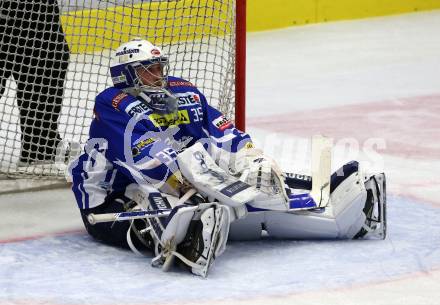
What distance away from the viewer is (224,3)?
16.7 ft

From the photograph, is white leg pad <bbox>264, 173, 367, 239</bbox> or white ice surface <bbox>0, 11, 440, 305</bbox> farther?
white leg pad <bbox>264, 173, 367, 239</bbox>

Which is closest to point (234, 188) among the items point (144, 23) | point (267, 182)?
point (267, 182)

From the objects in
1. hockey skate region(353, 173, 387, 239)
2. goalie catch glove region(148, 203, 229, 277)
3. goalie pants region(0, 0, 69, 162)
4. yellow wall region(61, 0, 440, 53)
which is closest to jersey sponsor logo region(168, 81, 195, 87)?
goalie catch glove region(148, 203, 229, 277)

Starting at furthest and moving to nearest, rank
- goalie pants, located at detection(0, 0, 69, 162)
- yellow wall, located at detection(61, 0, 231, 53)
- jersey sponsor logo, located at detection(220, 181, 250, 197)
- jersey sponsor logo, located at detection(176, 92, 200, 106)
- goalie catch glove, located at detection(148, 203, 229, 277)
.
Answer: yellow wall, located at detection(61, 0, 231, 53) < goalie pants, located at detection(0, 0, 69, 162) < jersey sponsor logo, located at detection(176, 92, 200, 106) < jersey sponsor logo, located at detection(220, 181, 250, 197) < goalie catch glove, located at detection(148, 203, 229, 277)

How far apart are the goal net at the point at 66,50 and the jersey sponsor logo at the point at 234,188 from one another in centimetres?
124

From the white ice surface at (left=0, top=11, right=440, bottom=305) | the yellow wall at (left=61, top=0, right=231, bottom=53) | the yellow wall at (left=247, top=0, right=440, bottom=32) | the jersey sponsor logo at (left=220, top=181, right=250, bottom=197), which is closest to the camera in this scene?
the white ice surface at (left=0, top=11, right=440, bottom=305)

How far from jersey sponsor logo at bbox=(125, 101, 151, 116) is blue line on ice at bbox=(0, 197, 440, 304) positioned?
47cm

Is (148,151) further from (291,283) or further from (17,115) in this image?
(17,115)

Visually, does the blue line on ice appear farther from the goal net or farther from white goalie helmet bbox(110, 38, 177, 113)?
the goal net

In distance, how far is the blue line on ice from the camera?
137 inches

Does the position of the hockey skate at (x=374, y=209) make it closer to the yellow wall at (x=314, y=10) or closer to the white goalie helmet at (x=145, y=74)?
the white goalie helmet at (x=145, y=74)

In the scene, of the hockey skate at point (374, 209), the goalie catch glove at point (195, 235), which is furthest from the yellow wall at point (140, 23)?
the goalie catch glove at point (195, 235)

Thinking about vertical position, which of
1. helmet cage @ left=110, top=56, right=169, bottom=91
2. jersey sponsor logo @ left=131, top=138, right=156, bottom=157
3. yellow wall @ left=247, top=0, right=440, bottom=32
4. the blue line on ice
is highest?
yellow wall @ left=247, top=0, right=440, bottom=32

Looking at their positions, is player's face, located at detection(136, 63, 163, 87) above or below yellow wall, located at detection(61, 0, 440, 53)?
below
